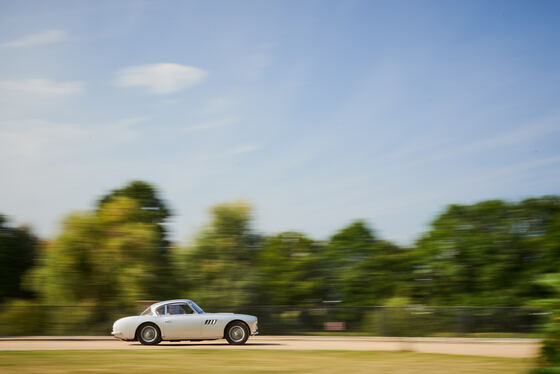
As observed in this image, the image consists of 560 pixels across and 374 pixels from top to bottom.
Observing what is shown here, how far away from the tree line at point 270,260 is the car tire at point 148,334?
10.9m

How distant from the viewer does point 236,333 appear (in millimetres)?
20391

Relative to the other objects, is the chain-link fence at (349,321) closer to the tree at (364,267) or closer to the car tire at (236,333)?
the car tire at (236,333)

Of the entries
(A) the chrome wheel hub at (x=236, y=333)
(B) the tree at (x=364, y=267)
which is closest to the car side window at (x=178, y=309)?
(A) the chrome wheel hub at (x=236, y=333)

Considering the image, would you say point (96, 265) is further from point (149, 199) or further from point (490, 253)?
point (490, 253)

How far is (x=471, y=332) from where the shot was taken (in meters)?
26.0

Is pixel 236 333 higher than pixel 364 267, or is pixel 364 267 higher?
pixel 364 267

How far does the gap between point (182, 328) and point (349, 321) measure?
30.6 ft

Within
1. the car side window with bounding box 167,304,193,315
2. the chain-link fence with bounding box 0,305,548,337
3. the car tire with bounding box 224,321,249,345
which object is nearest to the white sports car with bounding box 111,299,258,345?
the car tire with bounding box 224,321,249,345

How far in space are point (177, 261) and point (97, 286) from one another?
4957mm

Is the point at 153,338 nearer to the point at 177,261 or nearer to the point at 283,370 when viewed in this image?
the point at 283,370

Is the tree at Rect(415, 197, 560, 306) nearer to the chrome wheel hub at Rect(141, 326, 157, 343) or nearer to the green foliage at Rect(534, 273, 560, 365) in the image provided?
the chrome wheel hub at Rect(141, 326, 157, 343)

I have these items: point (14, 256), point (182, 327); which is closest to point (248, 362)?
point (182, 327)

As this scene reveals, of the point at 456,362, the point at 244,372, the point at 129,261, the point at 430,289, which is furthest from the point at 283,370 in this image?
the point at 430,289

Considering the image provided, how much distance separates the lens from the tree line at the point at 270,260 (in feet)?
105
